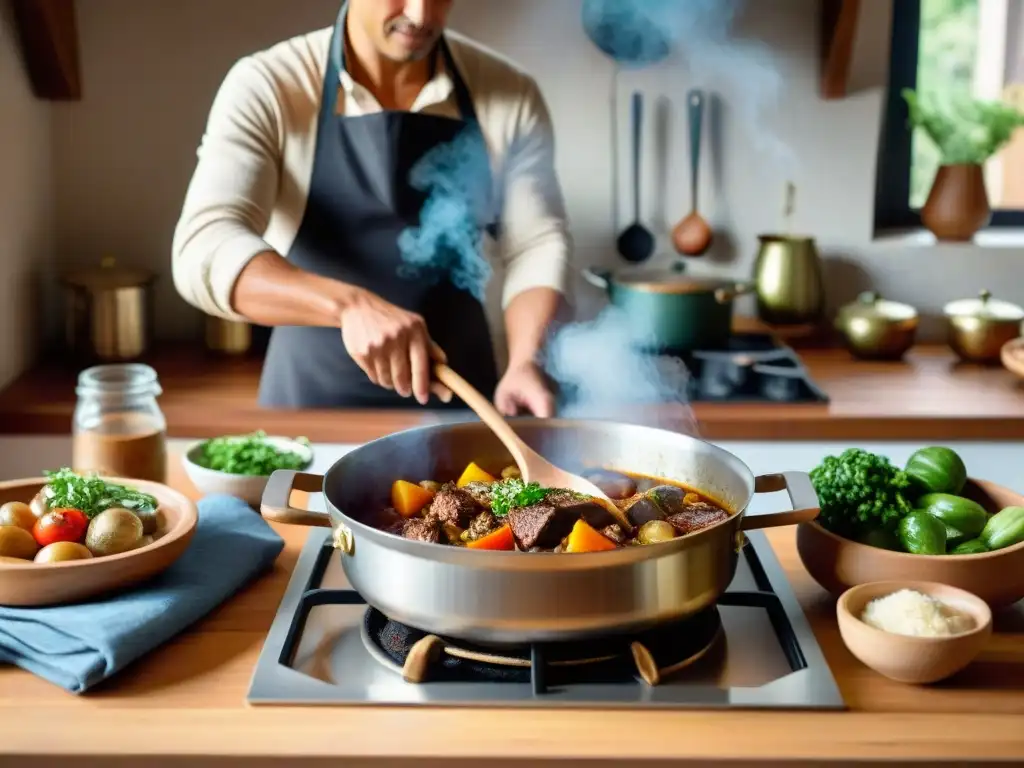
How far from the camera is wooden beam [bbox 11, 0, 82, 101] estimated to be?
9.04 feet

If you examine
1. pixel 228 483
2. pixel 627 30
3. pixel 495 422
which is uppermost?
pixel 627 30

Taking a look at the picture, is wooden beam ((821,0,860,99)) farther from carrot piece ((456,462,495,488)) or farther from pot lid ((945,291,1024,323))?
carrot piece ((456,462,495,488))

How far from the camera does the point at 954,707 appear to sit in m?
1.10

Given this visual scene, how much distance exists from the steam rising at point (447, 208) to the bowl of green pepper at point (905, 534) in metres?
1.39

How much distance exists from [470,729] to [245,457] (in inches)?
29.1

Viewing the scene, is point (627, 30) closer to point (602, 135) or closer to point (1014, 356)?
point (602, 135)

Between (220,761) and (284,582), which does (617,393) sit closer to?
(284,582)

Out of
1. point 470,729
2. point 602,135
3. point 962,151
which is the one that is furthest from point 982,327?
point 470,729

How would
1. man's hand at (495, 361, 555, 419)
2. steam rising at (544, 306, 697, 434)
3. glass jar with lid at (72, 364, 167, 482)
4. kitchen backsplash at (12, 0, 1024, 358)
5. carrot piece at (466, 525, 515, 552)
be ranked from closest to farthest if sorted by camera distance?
carrot piece at (466, 525, 515, 552)
glass jar with lid at (72, 364, 167, 482)
man's hand at (495, 361, 555, 419)
steam rising at (544, 306, 697, 434)
kitchen backsplash at (12, 0, 1024, 358)

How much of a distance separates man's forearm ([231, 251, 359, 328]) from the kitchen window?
186 centimetres

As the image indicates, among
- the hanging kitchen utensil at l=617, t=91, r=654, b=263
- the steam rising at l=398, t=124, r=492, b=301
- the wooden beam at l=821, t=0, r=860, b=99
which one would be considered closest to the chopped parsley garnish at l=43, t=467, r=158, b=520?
the steam rising at l=398, t=124, r=492, b=301

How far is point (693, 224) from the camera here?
3090 millimetres

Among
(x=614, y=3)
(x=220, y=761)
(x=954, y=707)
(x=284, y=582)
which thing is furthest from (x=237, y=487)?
(x=614, y=3)

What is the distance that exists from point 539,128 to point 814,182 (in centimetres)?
90
